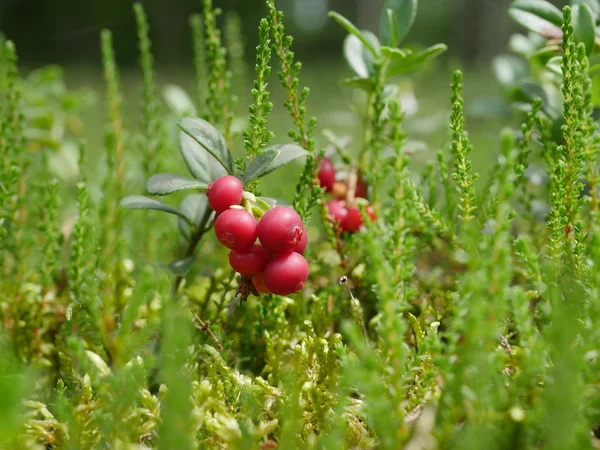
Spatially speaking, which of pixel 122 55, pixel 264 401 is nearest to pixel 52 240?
pixel 264 401

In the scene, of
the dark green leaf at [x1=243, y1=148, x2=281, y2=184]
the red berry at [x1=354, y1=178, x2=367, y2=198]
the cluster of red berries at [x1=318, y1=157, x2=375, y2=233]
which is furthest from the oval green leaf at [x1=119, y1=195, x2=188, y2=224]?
the red berry at [x1=354, y1=178, x2=367, y2=198]

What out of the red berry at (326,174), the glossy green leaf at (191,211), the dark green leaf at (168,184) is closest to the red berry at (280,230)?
the dark green leaf at (168,184)

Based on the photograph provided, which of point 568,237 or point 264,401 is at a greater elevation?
point 568,237

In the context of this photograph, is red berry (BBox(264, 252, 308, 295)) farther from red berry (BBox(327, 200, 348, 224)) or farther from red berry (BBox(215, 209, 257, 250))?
red berry (BBox(327, 200, 348, 224))

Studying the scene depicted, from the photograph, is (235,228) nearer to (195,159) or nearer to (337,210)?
(195,159)

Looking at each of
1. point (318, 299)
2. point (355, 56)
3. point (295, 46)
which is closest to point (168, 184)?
point (318, 299)

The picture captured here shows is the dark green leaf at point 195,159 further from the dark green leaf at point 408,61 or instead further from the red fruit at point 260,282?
the dark green leaf at point 408,61

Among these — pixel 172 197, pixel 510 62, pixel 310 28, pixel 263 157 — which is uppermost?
A: pixel 310 28

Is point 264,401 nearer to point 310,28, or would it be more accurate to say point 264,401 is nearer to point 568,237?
point 568,237

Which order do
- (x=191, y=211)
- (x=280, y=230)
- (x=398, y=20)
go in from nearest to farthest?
(x=280, y=230) < (x=191, y=211) < (x=398, y=20)
